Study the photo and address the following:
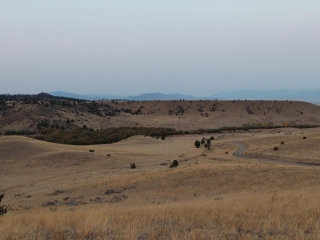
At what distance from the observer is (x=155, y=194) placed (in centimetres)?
1864

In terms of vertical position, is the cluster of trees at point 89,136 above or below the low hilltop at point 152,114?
below

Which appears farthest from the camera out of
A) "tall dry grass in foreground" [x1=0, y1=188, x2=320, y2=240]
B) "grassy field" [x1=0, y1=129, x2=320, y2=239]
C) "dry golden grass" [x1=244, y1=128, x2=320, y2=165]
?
"dry golden grass" [x1=244, y1=128, x2=320, y2=165]

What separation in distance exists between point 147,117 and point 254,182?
255 ft

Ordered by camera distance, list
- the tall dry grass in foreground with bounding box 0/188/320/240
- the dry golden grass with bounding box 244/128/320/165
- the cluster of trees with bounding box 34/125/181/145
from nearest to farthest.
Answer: the tall dry grass in foreground with bounding box 0/188/320/240, the dry golden grass with bounding box 244/128/320/165, the cluster of trees with bounding box 34/125/181/145

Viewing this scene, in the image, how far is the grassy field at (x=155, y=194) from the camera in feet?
24.5

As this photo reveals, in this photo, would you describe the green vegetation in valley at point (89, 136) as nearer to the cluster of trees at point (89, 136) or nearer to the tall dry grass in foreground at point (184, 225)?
the cluster of trees at point (89, 136)

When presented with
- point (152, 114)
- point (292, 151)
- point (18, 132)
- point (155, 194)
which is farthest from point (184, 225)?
point (152, 114)

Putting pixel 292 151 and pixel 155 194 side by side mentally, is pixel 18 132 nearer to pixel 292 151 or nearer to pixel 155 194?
pixel 292 151

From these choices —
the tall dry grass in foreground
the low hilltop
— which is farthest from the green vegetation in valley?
the tall dry grass in foreground

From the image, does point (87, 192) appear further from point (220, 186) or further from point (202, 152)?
point (202, 152)

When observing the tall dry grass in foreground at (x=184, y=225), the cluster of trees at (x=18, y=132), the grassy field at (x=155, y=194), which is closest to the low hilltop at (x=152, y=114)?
the cluster of trees at (x=18, y=132)

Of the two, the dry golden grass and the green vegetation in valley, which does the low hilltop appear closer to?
the green vegetation in valley

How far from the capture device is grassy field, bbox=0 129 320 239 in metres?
7.48

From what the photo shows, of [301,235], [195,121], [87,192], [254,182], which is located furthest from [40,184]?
[195,121]
